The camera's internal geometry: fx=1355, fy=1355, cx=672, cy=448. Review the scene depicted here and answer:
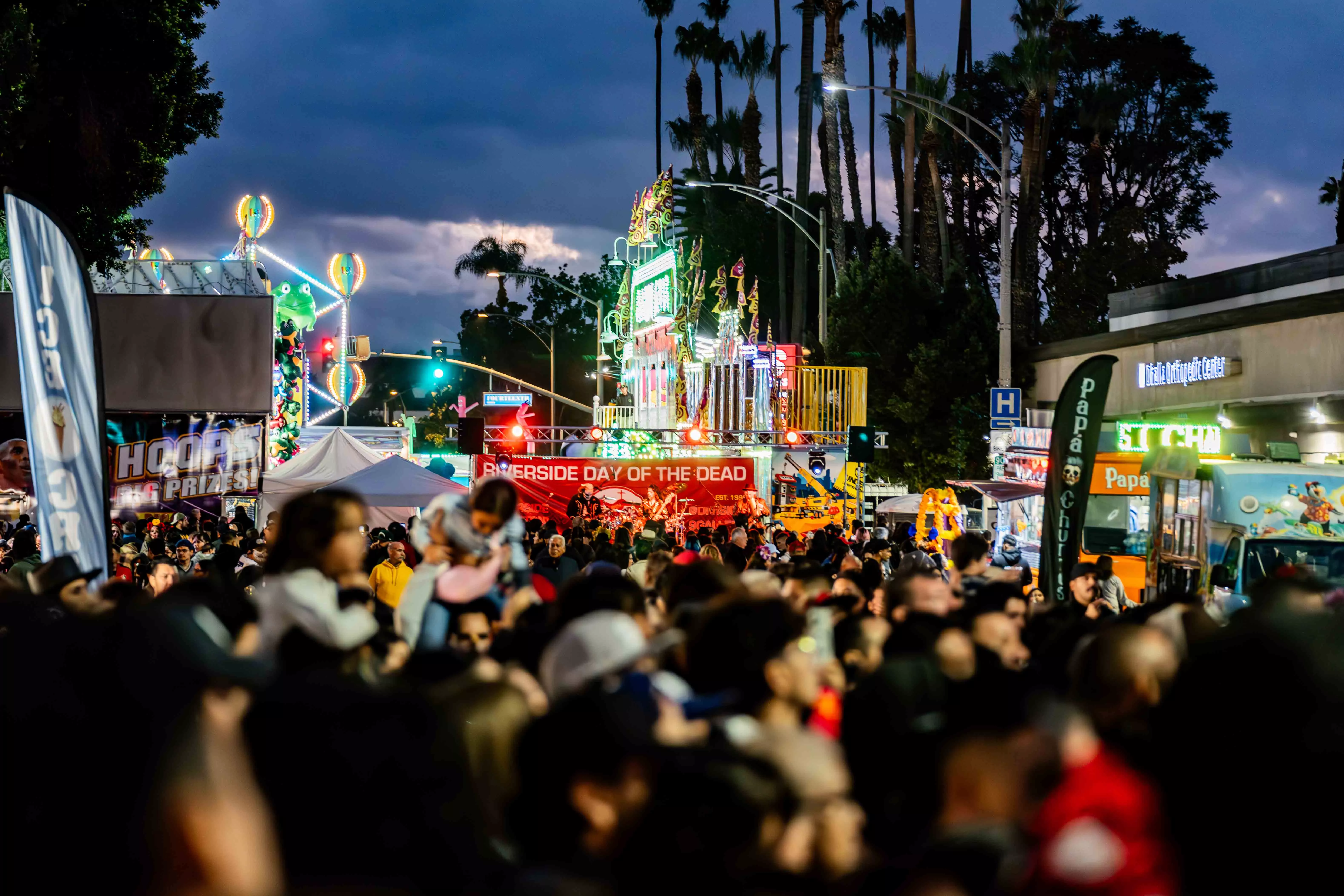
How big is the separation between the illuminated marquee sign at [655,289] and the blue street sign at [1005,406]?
20395mm

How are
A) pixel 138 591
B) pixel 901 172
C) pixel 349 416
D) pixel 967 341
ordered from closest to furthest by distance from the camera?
pixel 138 591 → pixel 967 341 → pixel 901 172 → pixel 349 416

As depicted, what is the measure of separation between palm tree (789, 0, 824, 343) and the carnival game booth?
2730 cm

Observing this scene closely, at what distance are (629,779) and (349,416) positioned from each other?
140 metres

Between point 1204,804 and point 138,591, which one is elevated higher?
point 138,591

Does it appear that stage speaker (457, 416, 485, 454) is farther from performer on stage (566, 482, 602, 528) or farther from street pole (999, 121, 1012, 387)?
street pole (999, 121, 1012, 387)

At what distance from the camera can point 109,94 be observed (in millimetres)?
21359

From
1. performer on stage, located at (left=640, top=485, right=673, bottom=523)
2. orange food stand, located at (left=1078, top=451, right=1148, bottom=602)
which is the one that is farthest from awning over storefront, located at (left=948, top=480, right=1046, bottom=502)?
performer on stage, located at (left=640, top=485, right=673, bottom=523)

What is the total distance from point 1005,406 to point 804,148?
31890 millimetres

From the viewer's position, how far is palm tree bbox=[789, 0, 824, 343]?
4938 cm

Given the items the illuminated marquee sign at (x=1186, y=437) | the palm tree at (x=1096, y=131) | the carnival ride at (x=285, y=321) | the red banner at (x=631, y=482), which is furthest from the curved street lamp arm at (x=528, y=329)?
the illuminated marquee sign at (x=1186, y=437)

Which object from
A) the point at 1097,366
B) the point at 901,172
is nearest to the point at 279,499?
the point at 1097,366

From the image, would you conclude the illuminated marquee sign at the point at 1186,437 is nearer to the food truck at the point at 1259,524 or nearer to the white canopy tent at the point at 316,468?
the food truck at the point at 1259,524

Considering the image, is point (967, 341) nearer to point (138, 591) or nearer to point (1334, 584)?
point (1334, 584)

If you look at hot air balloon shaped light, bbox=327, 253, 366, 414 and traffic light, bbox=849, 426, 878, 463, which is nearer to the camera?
traffic light, bbox=849, 426, 878, 463
